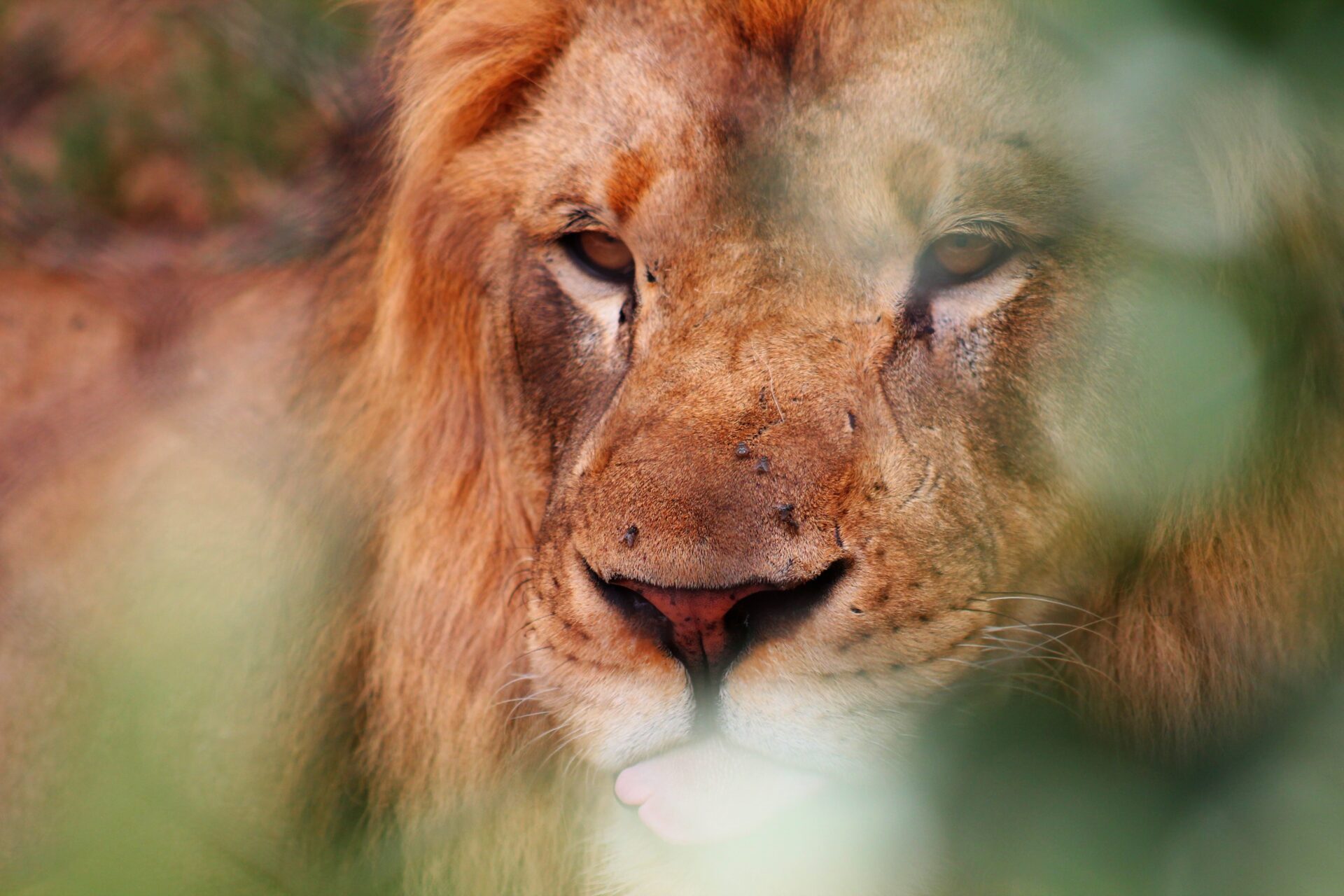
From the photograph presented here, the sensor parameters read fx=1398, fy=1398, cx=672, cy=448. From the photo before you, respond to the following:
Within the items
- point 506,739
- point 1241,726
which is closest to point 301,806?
point 506,739

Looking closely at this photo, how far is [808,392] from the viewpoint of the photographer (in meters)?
1.47

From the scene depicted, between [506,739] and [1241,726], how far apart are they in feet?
3.26

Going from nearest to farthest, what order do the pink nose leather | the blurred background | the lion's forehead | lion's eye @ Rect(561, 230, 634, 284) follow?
the pink nose leather < the lion's forehead < lion's eye @ Rect(561, 230, 634, 284) < the blurred background

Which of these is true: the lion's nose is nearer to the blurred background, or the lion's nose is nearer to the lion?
the lion

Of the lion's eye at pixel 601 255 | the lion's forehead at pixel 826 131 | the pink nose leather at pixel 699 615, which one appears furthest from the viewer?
the lion's eye at pixel 601 255

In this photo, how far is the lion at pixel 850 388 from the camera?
139 cm

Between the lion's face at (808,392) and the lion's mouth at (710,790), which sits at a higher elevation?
the lion's face at (808,392)

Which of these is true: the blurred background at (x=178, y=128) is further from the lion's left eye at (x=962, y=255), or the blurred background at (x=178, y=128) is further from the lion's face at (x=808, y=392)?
the lion's left eye at (x=962, y=255)

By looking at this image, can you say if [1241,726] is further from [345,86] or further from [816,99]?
[345,86]

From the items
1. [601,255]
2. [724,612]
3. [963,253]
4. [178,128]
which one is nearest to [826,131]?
[963,253]

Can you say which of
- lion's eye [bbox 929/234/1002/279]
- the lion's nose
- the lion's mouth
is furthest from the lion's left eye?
the lion's mouth

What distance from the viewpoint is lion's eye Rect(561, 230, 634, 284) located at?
1.73 m


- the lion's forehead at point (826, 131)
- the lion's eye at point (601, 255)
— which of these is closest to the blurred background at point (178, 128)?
the lion's eye at point (601, 255)

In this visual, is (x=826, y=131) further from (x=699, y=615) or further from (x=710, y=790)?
(x=710, y=790)
